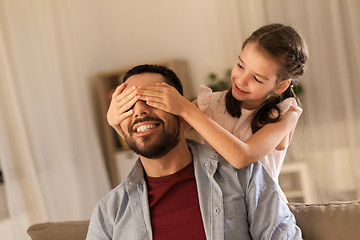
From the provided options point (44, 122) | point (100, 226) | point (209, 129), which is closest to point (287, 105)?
point (209, 129)

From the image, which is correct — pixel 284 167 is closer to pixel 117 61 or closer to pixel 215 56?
pixel 215 56

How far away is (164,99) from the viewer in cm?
151

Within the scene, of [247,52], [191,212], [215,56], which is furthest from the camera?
[215,56]

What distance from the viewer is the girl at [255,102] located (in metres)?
1.50

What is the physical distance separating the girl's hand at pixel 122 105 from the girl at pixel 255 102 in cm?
3

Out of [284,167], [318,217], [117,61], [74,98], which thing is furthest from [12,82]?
[318,217]

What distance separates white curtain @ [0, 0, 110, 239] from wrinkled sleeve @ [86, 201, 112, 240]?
1.97 meters

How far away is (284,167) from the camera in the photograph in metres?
4.30

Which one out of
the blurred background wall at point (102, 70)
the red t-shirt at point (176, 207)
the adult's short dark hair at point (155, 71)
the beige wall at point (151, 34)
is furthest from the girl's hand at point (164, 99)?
the beige wall at point (151, 34)

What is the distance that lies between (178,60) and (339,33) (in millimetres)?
1474

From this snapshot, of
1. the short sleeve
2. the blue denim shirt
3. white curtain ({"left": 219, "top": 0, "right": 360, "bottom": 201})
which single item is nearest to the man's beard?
the blue denim shirt

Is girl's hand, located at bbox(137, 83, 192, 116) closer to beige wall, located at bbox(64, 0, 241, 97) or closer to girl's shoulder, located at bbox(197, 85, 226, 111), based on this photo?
girl's shoulder, located at bbox(197, 85, 226, 111)

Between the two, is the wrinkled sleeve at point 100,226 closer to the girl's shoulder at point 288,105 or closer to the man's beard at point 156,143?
the man's beard at point 156,143

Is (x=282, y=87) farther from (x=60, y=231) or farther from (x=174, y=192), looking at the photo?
(x=60, y=231)
